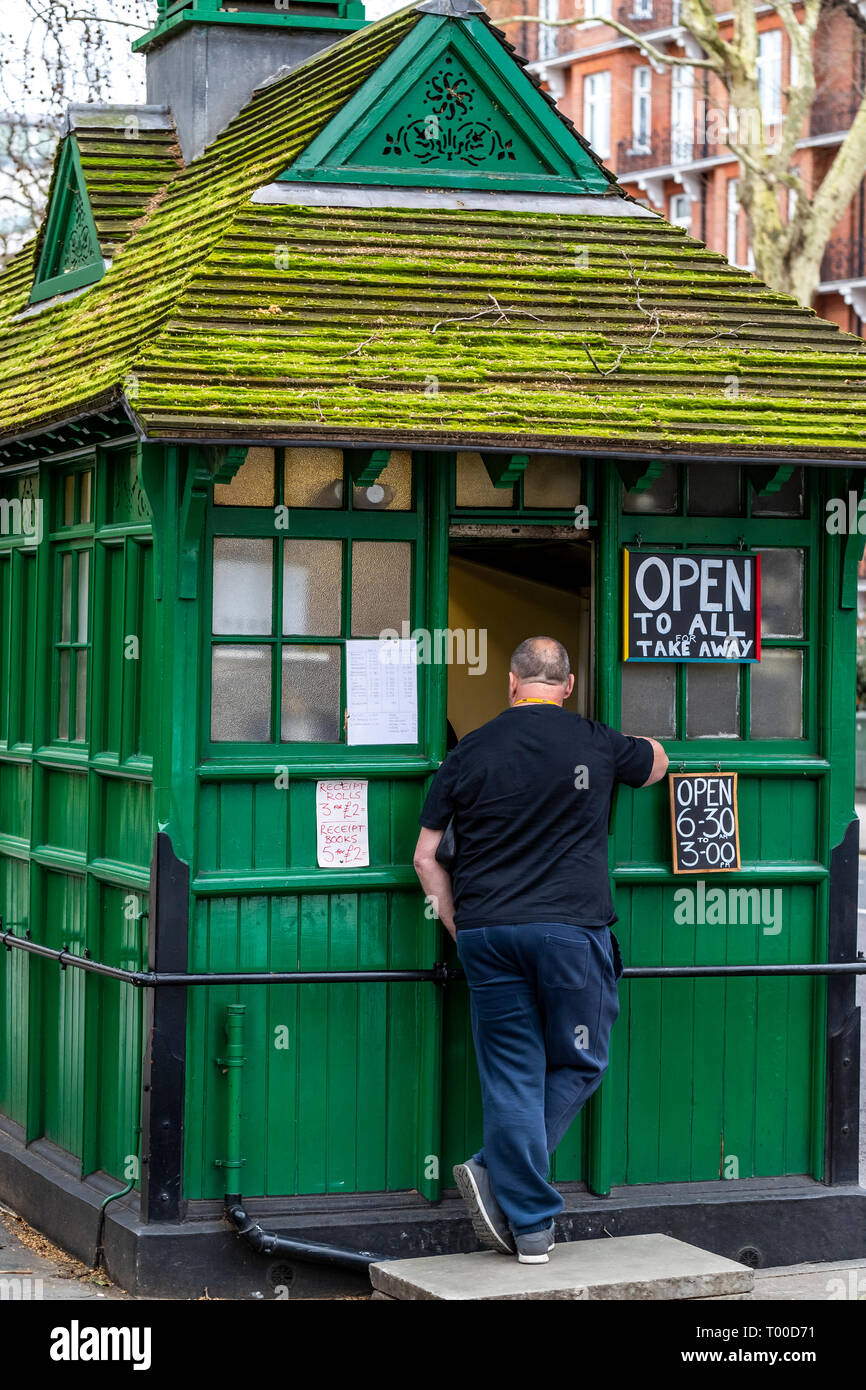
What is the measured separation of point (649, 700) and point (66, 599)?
2.35 meters

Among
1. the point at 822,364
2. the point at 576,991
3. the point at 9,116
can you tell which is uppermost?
the point at 9,116

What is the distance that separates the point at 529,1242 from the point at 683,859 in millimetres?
1494

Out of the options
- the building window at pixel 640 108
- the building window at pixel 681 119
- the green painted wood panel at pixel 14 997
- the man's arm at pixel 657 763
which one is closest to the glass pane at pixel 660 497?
the man's arm at pixel 657 763

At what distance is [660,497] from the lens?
695cm

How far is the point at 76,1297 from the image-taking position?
6465 millimetres

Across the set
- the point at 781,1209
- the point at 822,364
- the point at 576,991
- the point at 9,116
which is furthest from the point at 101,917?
the point at 9,116

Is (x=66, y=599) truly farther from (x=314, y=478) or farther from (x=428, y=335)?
(x=428, y=335)

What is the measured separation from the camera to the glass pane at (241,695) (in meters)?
6.56

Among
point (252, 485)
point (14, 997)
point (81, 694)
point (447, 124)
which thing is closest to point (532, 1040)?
point (252, 485)

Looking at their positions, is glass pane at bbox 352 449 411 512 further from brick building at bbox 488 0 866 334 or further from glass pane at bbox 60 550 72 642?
brick building at bbox 488 0 866 334

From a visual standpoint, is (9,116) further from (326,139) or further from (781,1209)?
(781,1209)

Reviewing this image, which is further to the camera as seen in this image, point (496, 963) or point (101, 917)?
point (101, 917)
